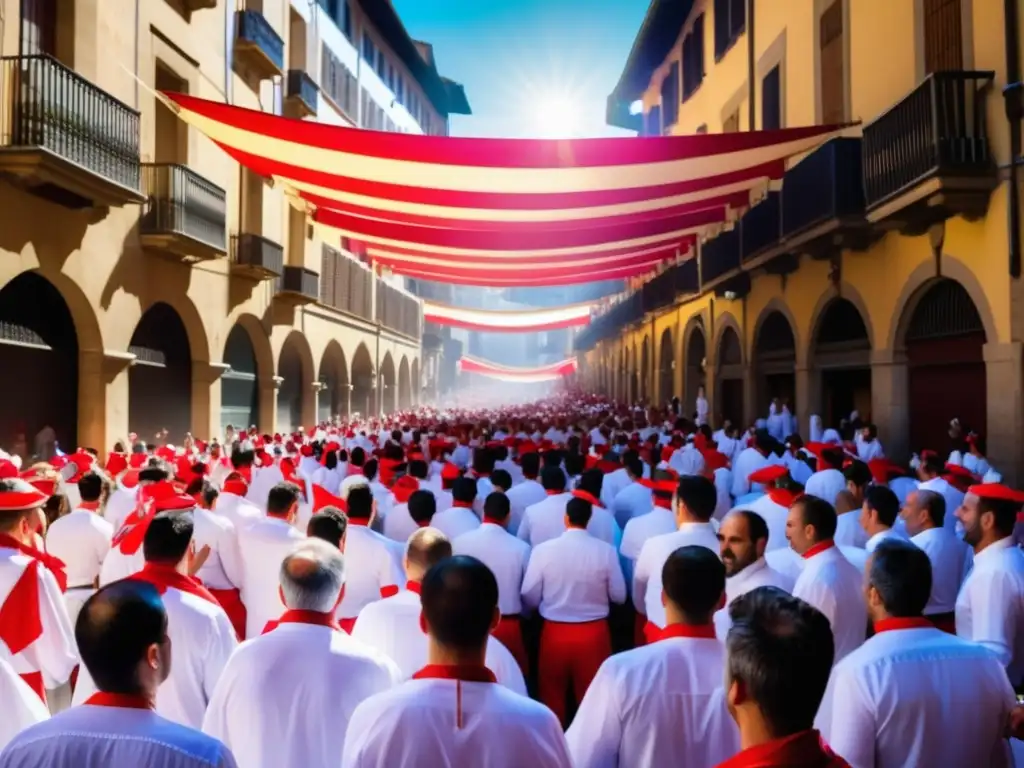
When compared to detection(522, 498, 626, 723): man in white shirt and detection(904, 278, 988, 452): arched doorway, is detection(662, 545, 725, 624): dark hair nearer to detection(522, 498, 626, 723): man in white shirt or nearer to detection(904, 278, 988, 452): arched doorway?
detection(522, 498, 626, 723): man in white shirt

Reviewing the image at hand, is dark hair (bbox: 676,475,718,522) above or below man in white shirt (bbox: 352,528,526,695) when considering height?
above

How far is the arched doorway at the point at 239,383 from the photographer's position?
17906 millimetres

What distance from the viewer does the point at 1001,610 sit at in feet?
12.6

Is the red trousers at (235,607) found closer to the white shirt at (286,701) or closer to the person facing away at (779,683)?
the white shirt at (286,701)

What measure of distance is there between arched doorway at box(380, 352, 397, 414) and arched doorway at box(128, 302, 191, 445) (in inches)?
608

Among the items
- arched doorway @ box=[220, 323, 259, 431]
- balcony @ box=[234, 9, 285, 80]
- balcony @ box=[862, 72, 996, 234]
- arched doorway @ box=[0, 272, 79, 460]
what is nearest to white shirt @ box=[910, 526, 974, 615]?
balcony @ box=[862, 72, 996, 234]

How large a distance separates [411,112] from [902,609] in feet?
115

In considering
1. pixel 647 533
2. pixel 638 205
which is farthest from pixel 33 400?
pixel 647 533

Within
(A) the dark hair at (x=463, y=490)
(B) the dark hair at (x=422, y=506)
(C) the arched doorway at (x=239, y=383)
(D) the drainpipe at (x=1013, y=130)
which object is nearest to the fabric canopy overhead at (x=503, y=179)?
(D) the drainpipe at (x=1013, y=130)

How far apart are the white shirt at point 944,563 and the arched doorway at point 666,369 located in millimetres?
22003

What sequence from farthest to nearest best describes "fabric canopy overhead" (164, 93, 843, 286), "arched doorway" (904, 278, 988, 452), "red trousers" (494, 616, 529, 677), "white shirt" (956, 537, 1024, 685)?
"arched doorway" (904, 278, 988, 452)
"fabric canopy overhead" (164, 93, 843, 286)
"red trousers" (494, 616, 529, 677)
"white shirt" (956, 537, 1024, 685)

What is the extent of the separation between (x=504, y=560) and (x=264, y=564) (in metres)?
1.51

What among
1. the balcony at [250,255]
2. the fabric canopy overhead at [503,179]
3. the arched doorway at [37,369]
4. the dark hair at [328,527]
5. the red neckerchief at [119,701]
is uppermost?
the balcony at [250,255]

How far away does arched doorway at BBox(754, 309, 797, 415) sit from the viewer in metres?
17.7
